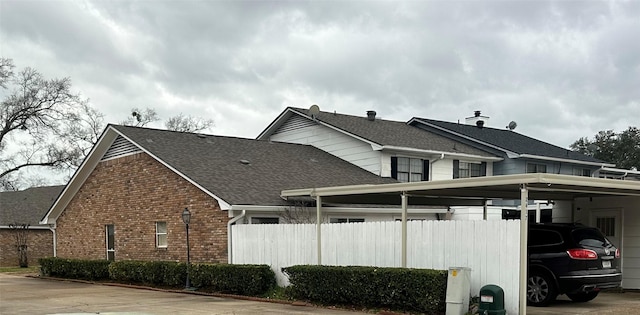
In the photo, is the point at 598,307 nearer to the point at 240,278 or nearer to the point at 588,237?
the point at 588,237

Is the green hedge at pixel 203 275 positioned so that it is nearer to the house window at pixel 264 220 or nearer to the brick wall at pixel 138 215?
the brick wall at pixel 138 215

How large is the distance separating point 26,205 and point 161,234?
24.2 meters

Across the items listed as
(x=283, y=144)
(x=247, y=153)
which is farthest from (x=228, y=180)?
(x=283, y=144)

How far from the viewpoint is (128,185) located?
2256 centimetres

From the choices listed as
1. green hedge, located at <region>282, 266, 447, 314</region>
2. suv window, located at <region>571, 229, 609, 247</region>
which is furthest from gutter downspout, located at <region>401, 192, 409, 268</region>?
suv window, located at <region>571, 229, 609, 247</region>

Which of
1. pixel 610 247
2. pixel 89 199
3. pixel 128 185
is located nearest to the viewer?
pixel 610 247

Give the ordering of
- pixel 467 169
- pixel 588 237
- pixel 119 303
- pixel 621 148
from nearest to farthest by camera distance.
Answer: pixel 588 237 → pixel 119 303 → pixel 467 169 → pixel 621 148

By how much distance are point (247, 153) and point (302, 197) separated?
550 cm

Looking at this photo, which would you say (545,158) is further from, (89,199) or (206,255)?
(89,199)

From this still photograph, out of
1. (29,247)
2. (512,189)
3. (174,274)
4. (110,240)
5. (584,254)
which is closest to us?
(584,254)

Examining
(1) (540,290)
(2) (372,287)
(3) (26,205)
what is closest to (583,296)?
(1) (540,290)

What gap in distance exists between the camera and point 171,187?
20328mm

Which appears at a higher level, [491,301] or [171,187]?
[171,187]

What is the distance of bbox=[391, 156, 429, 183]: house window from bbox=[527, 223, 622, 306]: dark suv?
11.4 metres
